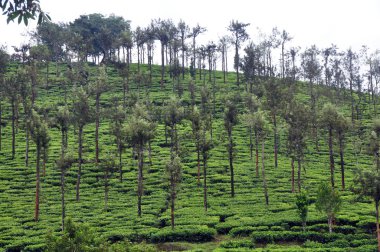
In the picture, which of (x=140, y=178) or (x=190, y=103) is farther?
(x=190, y=103)

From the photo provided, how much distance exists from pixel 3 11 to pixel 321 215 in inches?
1552

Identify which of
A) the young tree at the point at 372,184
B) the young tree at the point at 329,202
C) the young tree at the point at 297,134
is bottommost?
the young tree at the point at 329,202

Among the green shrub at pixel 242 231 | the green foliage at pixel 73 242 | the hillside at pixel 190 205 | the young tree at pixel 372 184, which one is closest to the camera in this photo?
the green foliage at pixel 73 242

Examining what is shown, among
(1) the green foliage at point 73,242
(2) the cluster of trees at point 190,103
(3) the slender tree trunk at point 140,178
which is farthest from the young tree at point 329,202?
(1) the green foliage at point 73,242

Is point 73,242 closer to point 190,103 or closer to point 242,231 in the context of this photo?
point 242,231

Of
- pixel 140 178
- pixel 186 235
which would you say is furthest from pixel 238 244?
pixel 140 178

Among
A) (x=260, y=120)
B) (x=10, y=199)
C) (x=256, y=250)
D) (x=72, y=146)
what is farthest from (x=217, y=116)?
(x=256, y=250)

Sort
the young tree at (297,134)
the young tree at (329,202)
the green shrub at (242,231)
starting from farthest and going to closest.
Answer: the young tree at (297,134) → the green shrub at (242,231) → the young tree at (329,202)

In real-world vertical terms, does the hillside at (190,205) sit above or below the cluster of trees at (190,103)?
below

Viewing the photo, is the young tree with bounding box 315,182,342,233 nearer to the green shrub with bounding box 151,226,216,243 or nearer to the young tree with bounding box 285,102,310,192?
the green shrub with bounding box 151,226,216,243

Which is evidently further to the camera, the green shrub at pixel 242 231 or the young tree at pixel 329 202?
the green shrub at pixel 242 231

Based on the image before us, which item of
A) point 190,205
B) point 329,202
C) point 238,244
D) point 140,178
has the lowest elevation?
point 238,244

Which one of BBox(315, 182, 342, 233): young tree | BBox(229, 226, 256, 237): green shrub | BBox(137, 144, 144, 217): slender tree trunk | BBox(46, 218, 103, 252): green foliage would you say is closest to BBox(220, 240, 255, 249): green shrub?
BBox(229, 226, 256, 237): green shrub

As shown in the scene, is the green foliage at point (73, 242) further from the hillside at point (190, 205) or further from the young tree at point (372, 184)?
the young tree at point (372, 184)
